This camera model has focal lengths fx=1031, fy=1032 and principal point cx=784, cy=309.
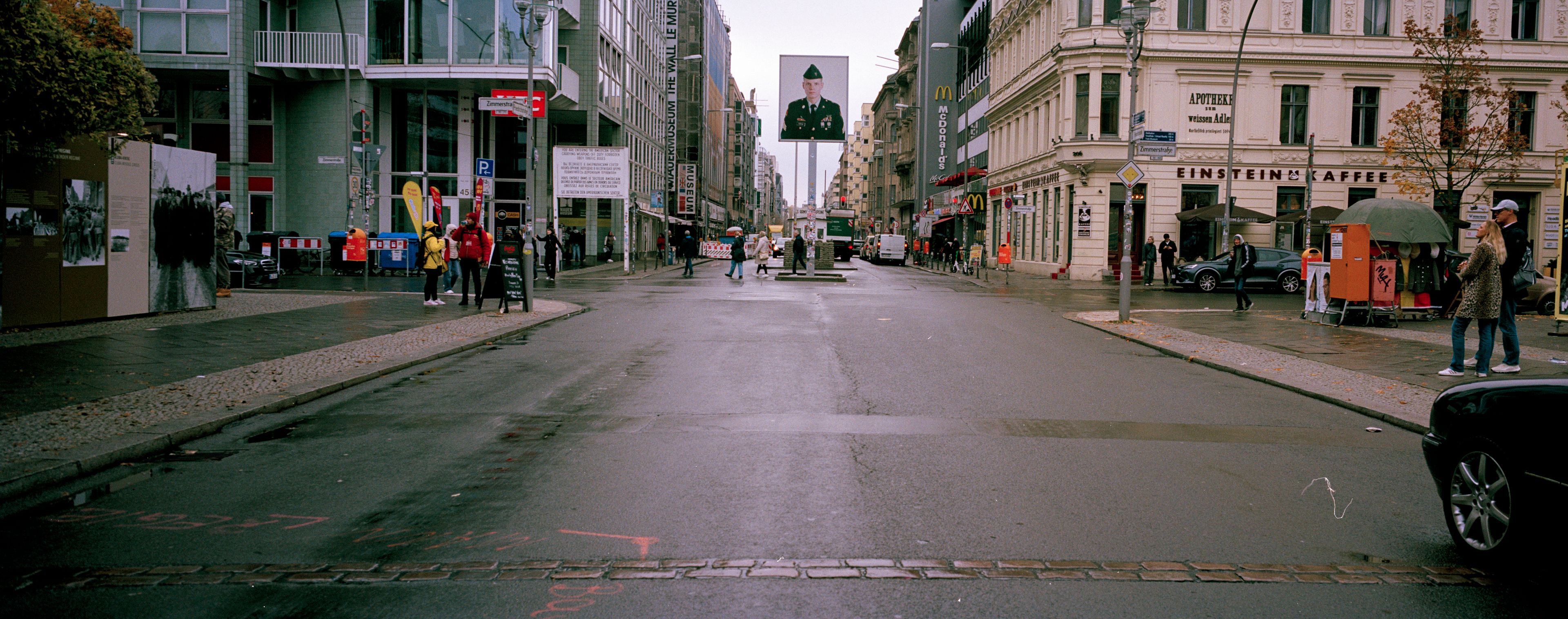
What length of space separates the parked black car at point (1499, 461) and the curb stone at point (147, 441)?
25.4 ft

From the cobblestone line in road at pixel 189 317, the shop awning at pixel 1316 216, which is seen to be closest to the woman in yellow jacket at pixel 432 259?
the cobblestone line in road at pixel 189 317

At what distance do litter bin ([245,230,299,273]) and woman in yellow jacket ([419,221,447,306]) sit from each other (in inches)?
417

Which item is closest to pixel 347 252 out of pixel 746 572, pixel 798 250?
pixel 798 250

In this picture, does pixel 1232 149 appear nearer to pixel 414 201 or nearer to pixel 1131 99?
pixel 1131 99

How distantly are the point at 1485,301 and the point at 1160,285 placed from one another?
84.2 ft

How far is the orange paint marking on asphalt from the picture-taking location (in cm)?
495

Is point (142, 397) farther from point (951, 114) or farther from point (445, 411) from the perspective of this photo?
point (951, 114)

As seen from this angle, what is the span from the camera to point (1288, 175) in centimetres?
4003

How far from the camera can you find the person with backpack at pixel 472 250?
1991 centimetres

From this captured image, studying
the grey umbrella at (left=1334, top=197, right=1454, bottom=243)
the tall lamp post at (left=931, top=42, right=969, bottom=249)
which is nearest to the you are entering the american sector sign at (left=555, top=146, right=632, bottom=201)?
the grey umbrella at (left=1334, top=197, right=1454, bottom=243)

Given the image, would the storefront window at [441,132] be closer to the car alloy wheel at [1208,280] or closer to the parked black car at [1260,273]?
the parked black car at [1260,273]

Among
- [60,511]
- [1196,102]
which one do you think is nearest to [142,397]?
[60,511]

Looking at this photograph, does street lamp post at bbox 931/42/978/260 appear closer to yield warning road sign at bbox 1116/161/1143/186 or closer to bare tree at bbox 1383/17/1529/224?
bare tree at bbox 1383/17/1529/224

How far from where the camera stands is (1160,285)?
36125mm
